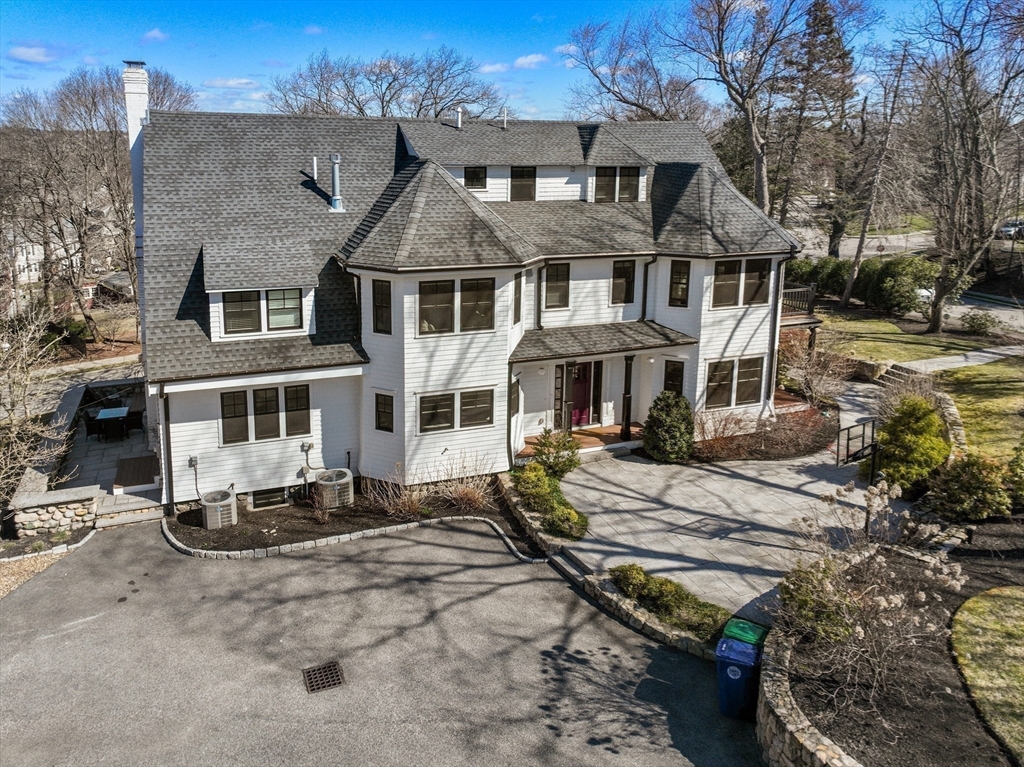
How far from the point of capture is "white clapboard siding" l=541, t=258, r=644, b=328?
66.3 feet

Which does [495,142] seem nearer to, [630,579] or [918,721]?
[630,579]

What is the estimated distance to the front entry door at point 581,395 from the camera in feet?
69.5

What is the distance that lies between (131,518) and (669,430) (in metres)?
13.4

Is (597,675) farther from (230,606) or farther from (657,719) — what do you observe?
(230,606)

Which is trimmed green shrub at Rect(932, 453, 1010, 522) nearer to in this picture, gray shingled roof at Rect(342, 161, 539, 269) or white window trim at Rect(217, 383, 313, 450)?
gray shingled roof at Rect(342, 161, 539, 269)

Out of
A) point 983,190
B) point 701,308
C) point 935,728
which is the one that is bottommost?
point 935,728

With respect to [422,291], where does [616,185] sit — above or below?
above

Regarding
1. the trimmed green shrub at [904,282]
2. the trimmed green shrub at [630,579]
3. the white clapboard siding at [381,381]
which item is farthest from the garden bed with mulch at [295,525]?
the trimmed green shrub at [904,282]

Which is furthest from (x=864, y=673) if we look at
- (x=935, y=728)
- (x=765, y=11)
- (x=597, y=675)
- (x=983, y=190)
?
(x=765, y=11)

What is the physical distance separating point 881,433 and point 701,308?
18.6 feet

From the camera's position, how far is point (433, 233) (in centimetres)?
1734

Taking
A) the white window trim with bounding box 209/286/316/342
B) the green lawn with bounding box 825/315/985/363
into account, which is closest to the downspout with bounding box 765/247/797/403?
the green lawn with bounding box 825/315/985/363

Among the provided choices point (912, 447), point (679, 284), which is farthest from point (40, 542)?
point (912, 447)

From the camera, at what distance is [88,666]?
39.3 feet
